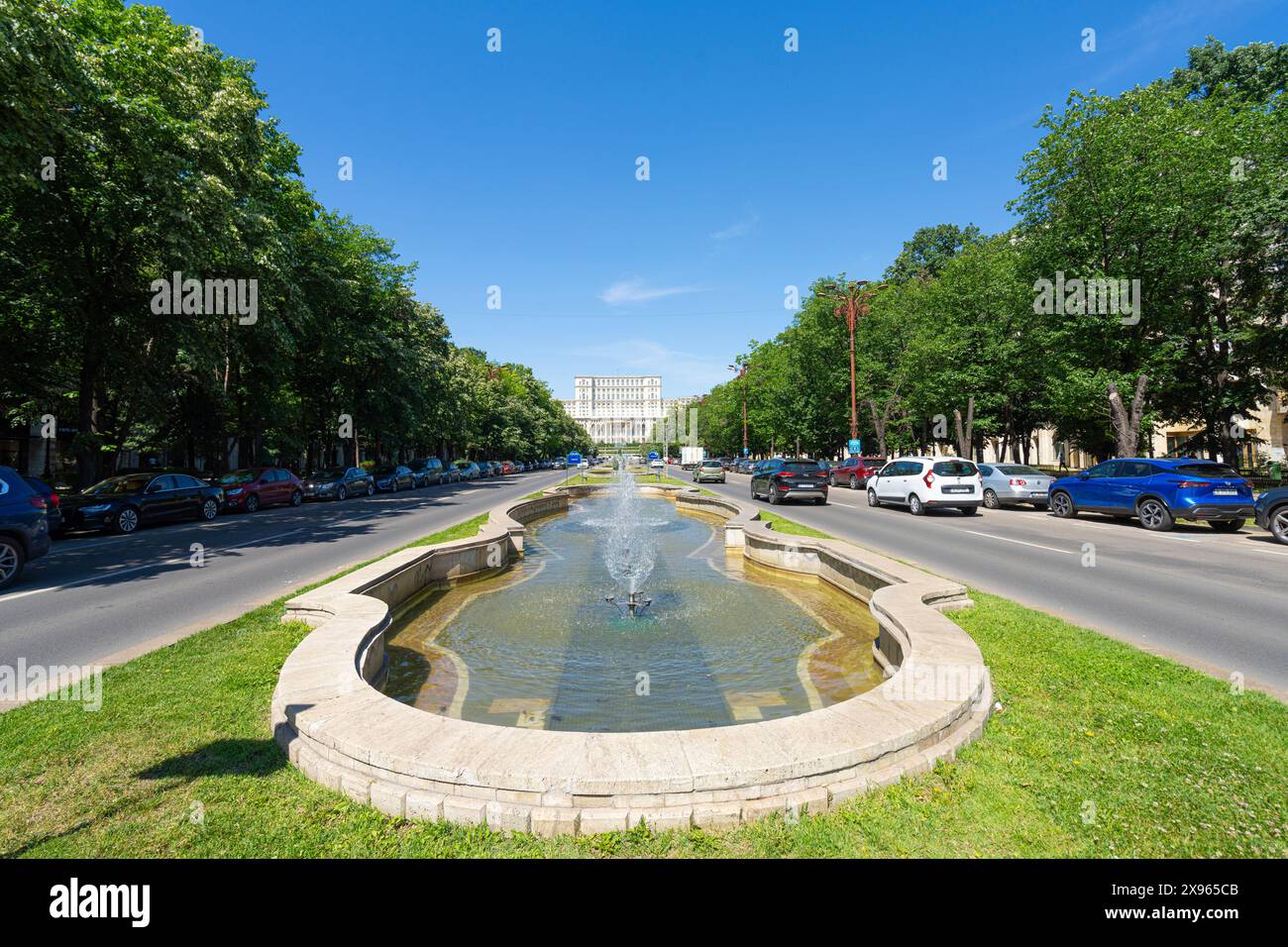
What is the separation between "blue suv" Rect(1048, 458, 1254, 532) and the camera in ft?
48.1

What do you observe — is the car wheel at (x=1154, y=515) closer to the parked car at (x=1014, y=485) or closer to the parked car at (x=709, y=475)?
the parked car at (x=1014, y=485)

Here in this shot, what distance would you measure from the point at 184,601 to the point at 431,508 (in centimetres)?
1549

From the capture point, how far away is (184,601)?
8.57m

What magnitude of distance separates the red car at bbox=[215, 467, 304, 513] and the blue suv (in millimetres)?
29405

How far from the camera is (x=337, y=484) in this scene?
2928 cm

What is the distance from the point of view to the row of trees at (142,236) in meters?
14.4

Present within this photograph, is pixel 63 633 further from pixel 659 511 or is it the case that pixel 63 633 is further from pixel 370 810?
pixel 659 511

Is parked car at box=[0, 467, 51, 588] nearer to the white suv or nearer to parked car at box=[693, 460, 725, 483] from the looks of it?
the white suv

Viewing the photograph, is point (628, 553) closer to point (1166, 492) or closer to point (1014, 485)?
point (1166, 492)

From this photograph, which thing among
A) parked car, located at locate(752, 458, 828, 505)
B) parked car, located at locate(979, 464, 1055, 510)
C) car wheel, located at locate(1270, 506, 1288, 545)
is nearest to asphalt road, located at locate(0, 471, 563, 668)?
parked car, located at locate(752, 458, 828, 505)

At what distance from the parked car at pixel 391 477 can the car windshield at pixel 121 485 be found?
613 inches

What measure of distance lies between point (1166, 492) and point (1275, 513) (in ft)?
7.48

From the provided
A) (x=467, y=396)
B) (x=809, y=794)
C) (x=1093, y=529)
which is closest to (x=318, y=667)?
(x=809, y=794)

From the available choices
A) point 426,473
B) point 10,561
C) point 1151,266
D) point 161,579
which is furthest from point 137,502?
point 1151,266
